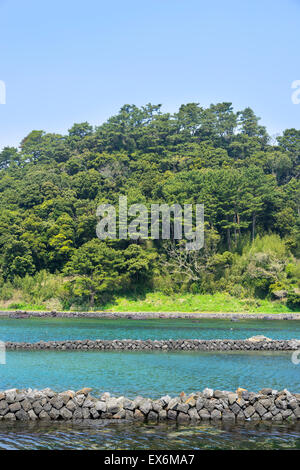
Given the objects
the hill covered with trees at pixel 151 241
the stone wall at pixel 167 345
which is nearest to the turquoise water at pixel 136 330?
the stone wall at pixel 167 345

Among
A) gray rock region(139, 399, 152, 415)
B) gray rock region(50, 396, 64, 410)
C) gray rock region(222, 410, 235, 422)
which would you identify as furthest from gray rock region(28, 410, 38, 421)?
gray rock region(222, 410, 235, 422)

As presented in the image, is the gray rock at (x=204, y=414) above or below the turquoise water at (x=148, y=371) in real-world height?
above

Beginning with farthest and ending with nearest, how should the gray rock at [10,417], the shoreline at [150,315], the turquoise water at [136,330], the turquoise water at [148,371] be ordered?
the shoreline at [150,315], the turquoise water at [136,330], the turquoise water at [148,371], the gray rock at [10,417]

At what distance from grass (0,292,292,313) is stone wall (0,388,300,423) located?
96.8 ft

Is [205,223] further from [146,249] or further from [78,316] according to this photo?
[78,316]

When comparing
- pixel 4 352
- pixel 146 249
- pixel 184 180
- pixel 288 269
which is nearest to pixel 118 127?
pixel 184 180

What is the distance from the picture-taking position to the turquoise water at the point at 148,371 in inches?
541

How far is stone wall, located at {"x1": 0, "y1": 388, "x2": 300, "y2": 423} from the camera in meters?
10.7

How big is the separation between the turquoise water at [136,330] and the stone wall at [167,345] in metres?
2.42

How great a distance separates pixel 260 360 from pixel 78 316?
23256 millimetres

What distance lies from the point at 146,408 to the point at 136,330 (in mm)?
18052

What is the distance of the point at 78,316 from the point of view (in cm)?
3959

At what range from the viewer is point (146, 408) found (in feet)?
35.2

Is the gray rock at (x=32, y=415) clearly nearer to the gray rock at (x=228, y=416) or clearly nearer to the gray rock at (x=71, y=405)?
the gray rock at (x=71, y=405)
